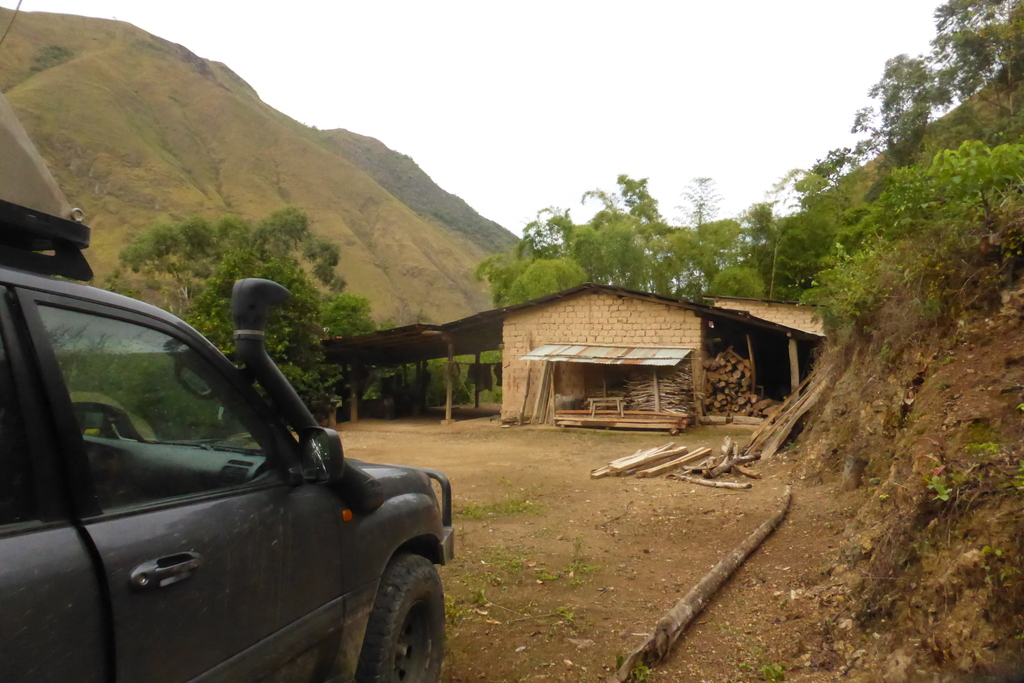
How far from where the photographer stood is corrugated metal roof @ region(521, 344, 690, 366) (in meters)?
16.2

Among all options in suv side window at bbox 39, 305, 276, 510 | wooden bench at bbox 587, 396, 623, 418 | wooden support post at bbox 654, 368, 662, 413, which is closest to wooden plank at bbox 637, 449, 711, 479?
wooden support post at bbox 654, 368, 662, 413

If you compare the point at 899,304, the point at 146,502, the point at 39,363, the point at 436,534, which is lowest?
the point at 436,534

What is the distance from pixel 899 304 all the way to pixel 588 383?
37.2 feet

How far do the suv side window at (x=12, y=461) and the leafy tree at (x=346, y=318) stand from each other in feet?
84.6

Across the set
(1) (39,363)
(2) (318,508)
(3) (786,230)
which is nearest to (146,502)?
(1) (39,363)

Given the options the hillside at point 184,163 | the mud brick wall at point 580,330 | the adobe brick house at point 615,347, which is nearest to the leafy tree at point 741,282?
the adobe brick house at point 615,347

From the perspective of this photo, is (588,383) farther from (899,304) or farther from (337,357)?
(899,304)

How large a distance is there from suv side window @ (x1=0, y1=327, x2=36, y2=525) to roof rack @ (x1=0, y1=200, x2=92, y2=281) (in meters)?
0.34

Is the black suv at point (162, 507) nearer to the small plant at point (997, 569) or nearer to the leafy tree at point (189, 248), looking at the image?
the small plant at point (997, 569)

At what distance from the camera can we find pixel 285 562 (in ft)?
7.32

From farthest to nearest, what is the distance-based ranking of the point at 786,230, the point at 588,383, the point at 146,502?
the point at 786,230 → the point at 588,383 → the point at 146,502

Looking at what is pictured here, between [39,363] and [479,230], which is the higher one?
[479,230]

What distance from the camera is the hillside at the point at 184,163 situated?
5744 cm

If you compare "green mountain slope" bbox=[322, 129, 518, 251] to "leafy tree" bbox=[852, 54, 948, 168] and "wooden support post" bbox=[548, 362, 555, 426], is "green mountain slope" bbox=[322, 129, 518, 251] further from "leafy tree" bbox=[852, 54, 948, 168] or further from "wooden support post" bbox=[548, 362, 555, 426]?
"wooden support post" bbox=[548, 362, 555, 426]
